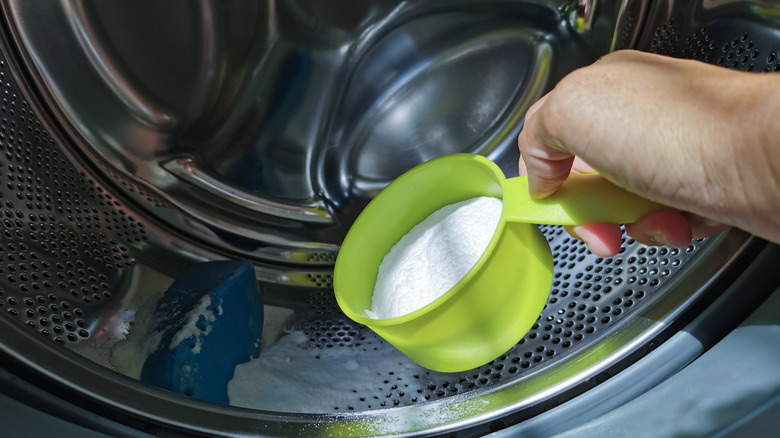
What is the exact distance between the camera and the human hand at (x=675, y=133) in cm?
32

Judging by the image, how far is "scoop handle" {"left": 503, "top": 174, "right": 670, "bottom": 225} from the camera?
0.45 m

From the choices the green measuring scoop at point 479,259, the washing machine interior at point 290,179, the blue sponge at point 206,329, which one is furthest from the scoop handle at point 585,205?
the blue sponge at point 206,329

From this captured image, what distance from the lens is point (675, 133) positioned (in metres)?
0.35

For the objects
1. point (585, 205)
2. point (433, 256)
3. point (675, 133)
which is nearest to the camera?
point (675, 133)

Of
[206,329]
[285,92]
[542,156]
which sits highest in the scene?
[285,92]

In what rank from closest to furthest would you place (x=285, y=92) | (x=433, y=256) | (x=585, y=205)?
1. (x=585, y=205)
2. (x=433, y=256)
3. (x=285, y=92)

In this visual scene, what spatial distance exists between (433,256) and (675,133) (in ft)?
0.85

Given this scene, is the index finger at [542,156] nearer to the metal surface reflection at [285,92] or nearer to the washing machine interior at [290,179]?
the washing machine interior at [290,179]

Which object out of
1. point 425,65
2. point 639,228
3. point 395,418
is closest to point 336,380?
point 395,418

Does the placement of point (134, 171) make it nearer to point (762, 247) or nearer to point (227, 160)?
point (227, 160)

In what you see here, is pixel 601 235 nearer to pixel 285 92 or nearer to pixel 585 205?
pixel 585 205

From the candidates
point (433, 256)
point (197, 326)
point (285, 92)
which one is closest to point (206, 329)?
point (197, 326)

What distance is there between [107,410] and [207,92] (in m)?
0.44

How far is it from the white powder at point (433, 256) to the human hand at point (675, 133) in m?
0.12
